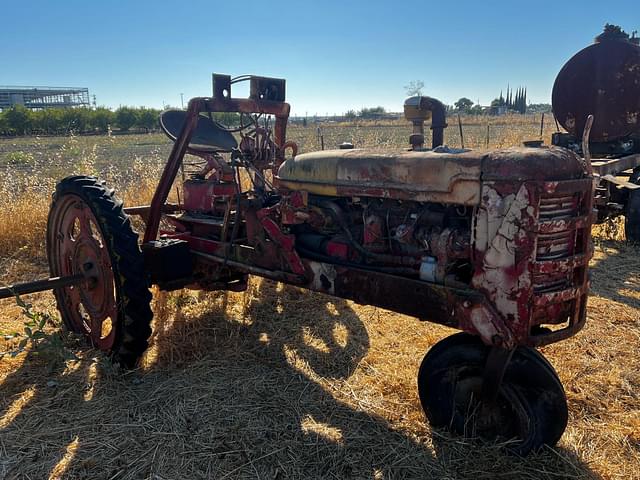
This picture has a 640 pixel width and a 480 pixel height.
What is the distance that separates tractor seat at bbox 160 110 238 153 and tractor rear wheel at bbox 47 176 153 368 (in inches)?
36.8

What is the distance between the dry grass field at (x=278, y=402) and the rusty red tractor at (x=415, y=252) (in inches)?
9.4

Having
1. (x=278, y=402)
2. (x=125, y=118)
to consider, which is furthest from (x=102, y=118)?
(x=278, y=402)

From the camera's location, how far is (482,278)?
234cm

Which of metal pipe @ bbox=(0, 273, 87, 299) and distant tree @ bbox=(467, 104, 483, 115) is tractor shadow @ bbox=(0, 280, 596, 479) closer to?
metal pipe @ bbox=(0, 273, 87, 299)

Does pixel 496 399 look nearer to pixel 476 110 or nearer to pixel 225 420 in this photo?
pixel 225 420

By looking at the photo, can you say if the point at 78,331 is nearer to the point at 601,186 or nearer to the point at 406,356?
the point at 406,356

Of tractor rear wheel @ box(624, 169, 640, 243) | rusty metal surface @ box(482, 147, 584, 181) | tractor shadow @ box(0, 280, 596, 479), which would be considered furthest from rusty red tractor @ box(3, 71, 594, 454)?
tractor rear wheel @ box(624, 169, 640, 243)

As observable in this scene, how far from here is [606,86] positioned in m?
6.71

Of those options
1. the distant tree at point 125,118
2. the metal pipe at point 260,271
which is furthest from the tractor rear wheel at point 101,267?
the distant tree at point 125,118

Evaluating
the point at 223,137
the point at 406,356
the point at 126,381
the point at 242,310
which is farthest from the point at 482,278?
the point at 223,137

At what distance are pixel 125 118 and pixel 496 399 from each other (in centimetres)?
5871

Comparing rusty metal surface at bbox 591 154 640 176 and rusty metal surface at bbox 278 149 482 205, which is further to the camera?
rusty metal surface at bbox 591 154 640 176

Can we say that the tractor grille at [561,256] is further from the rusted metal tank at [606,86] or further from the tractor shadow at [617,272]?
the rusted metal tank at [606,86]

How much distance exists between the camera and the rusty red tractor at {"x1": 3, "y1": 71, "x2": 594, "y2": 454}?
2.26 m
